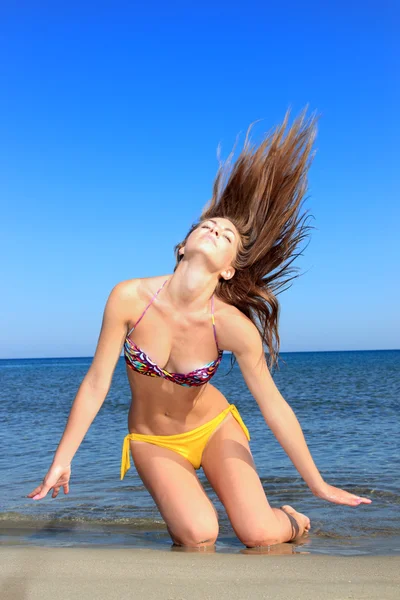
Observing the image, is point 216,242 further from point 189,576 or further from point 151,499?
point 151,499

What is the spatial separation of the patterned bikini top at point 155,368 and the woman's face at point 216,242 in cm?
29

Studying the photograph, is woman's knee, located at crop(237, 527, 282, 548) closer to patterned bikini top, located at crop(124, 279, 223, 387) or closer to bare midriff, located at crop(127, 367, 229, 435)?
bare midriff, located at crop(127, 367, 229, 435)

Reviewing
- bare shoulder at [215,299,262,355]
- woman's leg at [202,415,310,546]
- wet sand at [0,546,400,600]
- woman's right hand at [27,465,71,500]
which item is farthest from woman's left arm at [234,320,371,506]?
woman's right hand at [27,465,71,500]

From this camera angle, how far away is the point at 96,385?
407 cm

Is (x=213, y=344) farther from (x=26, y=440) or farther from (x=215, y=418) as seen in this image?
(x=26, y=440)

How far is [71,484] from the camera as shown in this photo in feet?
22.8

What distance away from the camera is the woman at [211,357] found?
13.8 feet

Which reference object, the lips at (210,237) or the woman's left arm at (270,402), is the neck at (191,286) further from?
the woman's left arm at (270,402)

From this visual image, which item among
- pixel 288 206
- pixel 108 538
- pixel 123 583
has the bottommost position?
pixel 108 538

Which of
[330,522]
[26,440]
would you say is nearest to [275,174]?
[330,522]

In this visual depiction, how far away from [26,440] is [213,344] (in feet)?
22.4

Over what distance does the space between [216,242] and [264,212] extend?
61cm

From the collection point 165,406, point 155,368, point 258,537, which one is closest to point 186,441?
point 165,406

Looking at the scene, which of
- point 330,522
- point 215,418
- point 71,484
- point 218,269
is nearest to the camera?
point 218,269
